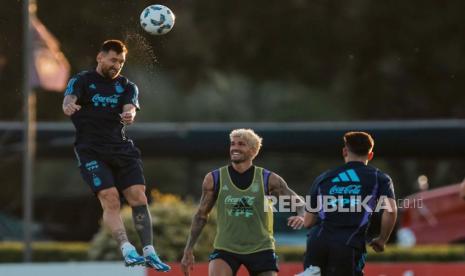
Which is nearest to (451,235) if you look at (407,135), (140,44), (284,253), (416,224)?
(416,224)

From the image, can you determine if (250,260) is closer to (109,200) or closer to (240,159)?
(240,159)

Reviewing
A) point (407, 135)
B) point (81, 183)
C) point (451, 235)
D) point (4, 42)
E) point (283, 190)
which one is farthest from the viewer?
point (81, 183)

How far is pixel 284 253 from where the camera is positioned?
741 inches

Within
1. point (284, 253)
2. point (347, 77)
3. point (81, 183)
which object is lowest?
point (284, 253)

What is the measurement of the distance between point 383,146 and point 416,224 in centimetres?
265

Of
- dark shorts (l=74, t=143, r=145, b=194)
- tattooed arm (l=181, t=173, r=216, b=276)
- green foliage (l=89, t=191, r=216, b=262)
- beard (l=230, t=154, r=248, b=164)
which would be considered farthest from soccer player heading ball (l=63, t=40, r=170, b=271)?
green foliage (l=89, t=191, r=216, b=262)

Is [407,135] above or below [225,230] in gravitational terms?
above

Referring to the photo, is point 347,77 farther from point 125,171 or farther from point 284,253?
point 125,171

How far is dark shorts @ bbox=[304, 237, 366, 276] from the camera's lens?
10445 mm

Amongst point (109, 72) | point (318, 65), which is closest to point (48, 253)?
point (109, 72)

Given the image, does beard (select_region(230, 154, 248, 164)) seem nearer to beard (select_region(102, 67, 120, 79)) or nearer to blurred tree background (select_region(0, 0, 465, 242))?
beard (select_region(102, 67, 120, 79))

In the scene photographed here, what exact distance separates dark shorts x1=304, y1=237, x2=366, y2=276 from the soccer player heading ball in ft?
6.10

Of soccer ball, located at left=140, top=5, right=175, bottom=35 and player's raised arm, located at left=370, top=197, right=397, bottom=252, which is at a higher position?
soccer ball, located at left=140, top=5, right=175, bottom=35

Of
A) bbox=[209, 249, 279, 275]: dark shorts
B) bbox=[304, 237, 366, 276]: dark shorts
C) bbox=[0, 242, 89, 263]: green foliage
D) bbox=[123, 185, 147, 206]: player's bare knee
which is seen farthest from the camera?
bbox=[0, 242, 89, 263]: green foliage
